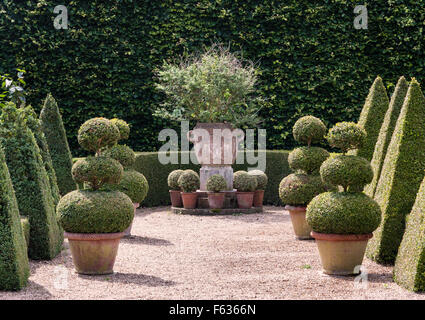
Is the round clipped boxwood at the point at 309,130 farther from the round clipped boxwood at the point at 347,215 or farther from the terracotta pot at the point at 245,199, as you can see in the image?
the terracotta pot at the point at 245,199

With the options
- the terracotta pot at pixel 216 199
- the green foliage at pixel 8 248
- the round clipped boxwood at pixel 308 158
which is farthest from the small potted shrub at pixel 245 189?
the green foliage at pixel 8 248

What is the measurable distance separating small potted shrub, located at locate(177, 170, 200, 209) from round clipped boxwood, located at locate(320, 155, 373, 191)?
5.95 m

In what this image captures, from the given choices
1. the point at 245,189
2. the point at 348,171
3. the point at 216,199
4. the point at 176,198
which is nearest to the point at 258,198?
the point at 245,189

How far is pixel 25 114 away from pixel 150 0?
303 inches

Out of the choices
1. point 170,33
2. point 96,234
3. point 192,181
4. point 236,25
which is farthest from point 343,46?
point 96,234

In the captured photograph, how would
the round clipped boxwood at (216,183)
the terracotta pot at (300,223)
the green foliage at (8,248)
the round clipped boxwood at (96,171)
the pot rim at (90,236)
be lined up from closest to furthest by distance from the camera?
the green foliage at (8,248) → the pot rim at (90,236) → the round clipped boxwood at (96,171) → the terracotta pot at (300,223) → the round clipped boxwood at (216,183)

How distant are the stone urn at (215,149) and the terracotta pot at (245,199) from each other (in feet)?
1.30

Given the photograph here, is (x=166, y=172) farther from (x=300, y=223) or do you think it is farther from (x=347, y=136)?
(x=347, y=136)

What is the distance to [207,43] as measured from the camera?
48.7 ft

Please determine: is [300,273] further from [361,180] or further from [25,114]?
[25,114]

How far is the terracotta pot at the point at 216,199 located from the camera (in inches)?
477

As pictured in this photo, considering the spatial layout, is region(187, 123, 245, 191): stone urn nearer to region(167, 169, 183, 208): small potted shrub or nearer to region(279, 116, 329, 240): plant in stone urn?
region(167, 169, 183, 208): small potted shrub

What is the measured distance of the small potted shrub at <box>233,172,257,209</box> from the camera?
12250mm

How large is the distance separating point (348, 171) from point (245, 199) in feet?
19.9
